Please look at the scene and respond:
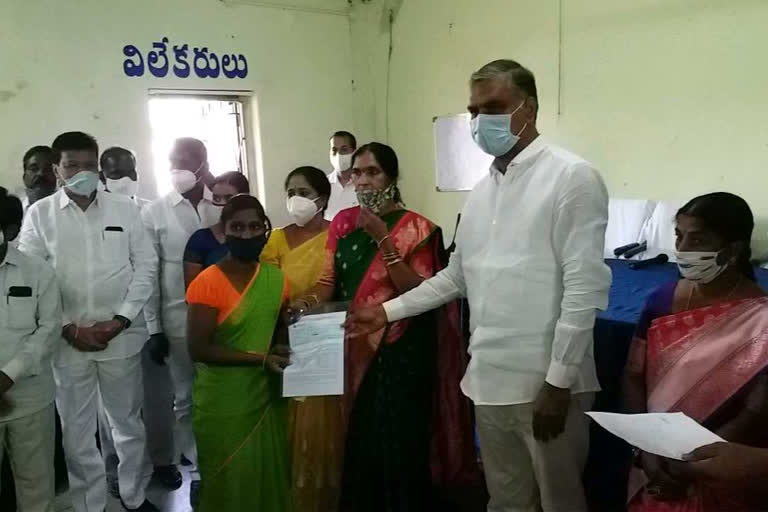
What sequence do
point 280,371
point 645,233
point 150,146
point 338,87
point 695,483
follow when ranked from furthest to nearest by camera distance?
1. point 338,87
2. point 150,146
3. point 645,233
4. point 280,371
5. point 695,483

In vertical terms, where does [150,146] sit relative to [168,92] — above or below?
below

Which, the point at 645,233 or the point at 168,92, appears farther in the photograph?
the point at 168,92

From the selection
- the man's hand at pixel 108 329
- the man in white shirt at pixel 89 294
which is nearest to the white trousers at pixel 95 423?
the man in white shirt at pixel 89 294

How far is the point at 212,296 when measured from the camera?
6.96 ft

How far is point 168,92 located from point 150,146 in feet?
1.56

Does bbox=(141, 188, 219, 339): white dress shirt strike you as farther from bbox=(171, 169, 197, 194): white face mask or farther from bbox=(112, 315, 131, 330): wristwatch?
bbox=(112, 315, 131, 330): wristwatch

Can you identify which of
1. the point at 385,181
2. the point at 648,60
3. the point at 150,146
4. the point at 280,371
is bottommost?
the point at 280,371

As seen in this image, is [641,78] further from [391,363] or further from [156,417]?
[156,417]

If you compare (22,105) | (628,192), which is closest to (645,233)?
(628,192)

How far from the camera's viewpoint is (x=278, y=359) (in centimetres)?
212

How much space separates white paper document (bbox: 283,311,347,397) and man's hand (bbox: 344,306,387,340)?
1.4 inches

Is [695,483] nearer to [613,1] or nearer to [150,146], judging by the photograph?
[613,1]

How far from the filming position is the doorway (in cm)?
488

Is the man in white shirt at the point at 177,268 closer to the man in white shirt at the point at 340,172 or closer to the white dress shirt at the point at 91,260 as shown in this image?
the white dress shirt at the point at 91,260
